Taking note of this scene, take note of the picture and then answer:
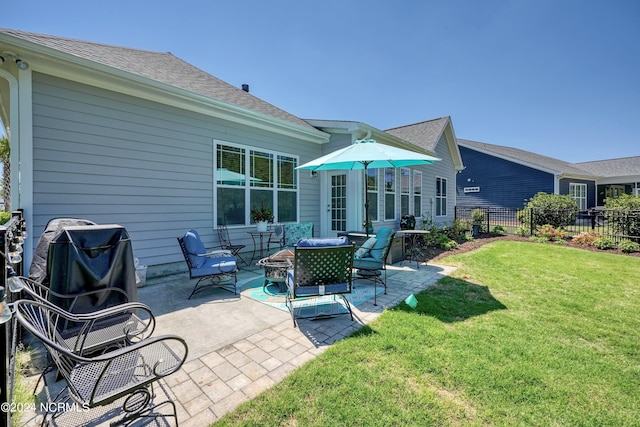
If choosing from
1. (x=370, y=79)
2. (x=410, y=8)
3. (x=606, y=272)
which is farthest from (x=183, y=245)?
(x=370, y=79)

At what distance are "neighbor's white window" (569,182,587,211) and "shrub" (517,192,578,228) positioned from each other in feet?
27.7

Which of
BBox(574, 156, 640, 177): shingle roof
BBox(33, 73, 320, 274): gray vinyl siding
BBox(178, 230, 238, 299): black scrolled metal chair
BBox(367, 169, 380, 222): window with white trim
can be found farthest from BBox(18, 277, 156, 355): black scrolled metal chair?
BBox(574, 156, 640, 177): shingle roof

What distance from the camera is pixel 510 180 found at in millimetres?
18828

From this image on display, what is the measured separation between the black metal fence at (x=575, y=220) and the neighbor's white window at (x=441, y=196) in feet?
6.78

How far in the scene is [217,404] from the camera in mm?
2031

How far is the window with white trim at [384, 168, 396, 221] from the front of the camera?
9.32 meters

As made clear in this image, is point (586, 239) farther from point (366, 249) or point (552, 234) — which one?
point (366, 249)

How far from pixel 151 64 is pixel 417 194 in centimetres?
992

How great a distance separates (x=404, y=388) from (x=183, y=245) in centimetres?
372

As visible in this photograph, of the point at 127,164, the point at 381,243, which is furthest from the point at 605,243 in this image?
the point at 127,164

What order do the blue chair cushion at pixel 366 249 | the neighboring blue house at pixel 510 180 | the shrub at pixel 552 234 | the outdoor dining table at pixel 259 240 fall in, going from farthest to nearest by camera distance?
the neighboring blue house at pixel 510 180 → the shrub at pixel 552 234 → the outdoor dining table at pixel 259 240 → the blue chair cushion at pixel 366 249

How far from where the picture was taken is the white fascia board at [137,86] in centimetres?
394

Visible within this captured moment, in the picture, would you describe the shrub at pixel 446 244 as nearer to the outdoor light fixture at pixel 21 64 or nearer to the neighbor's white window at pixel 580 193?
the outdoor light fixture at pixel 21 64

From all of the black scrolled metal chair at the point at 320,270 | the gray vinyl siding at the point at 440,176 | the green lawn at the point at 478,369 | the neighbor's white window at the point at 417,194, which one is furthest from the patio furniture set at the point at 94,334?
the gray vinyl siding at the point at 440,176
